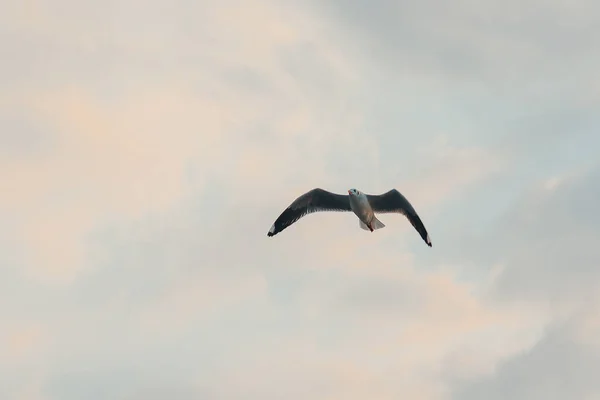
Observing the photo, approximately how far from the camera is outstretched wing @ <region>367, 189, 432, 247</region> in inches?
5438

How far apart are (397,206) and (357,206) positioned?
320 centimetres

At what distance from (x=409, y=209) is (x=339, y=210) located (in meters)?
5.00

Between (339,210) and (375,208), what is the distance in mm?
2684

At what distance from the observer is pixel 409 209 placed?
138875 mm

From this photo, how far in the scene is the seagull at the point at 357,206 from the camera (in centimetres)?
13775

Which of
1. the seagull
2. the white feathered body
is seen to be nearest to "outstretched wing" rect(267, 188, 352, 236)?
the seagull

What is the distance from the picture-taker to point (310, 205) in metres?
140

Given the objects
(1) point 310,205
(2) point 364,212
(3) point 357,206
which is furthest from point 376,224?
(1) point 310,205

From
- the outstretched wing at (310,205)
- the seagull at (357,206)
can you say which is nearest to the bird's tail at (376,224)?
the seagull at (357,206)

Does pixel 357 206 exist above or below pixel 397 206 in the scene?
below

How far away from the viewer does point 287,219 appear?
140 meters

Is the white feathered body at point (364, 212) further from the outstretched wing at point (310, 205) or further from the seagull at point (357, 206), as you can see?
the outstretched wing at point (310, 205)

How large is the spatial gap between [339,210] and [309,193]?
250 centimetres

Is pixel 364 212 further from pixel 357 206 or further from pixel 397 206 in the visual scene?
pixel 397 206
